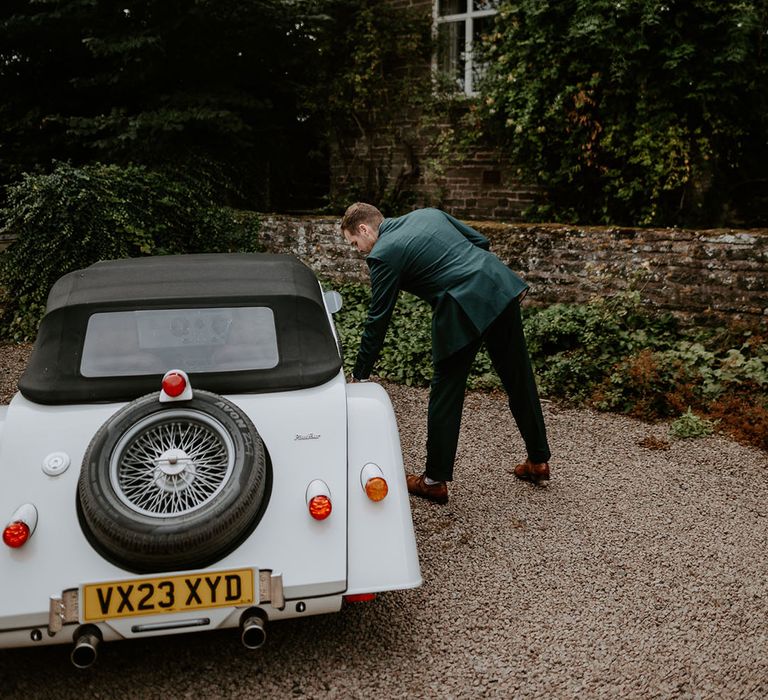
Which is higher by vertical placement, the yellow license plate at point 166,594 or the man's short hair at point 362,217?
the man's short hair at point 362,217

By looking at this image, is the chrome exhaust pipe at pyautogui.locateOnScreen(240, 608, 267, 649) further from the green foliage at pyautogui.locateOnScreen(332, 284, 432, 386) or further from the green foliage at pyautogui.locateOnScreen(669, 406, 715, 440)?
the green foliage at pyautogui.locateOnScreen(332, 284, 432, 386)

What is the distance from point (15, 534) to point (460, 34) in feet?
32.6

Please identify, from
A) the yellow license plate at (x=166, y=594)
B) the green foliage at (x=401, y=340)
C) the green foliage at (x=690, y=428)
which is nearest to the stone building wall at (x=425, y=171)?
the green foliage at (x=401, y=340)

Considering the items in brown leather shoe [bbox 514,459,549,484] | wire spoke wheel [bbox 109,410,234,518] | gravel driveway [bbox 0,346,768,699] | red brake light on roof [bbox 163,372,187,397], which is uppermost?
red brake light on roof [bbox 163,372,187,397]

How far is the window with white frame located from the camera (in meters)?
10.0

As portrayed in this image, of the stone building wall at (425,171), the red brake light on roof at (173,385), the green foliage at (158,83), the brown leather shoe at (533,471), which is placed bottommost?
the brown leather shoe at (533,471)

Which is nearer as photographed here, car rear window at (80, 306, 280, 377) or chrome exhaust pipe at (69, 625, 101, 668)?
chrome exhaust pipe at (69, 625, 101, 668)

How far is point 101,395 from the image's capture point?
9.41 ft

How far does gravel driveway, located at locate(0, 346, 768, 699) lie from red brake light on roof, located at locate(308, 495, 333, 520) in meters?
0.68

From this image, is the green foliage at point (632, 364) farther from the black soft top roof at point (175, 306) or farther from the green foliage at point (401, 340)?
the black soft top roof at point (175, 306)

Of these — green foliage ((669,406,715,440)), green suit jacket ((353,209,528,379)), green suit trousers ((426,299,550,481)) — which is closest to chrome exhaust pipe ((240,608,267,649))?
green suit jacket ((353,209,528,379))

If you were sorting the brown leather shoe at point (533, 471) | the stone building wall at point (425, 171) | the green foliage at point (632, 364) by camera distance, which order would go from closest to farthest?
the brown leather shoe at point (533, 471) < the green foliage at point (632, 364) < the stone building wall at point (425, 171)

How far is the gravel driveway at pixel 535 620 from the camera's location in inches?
105

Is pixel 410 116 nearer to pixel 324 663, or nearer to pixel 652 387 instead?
pixel 652 387
